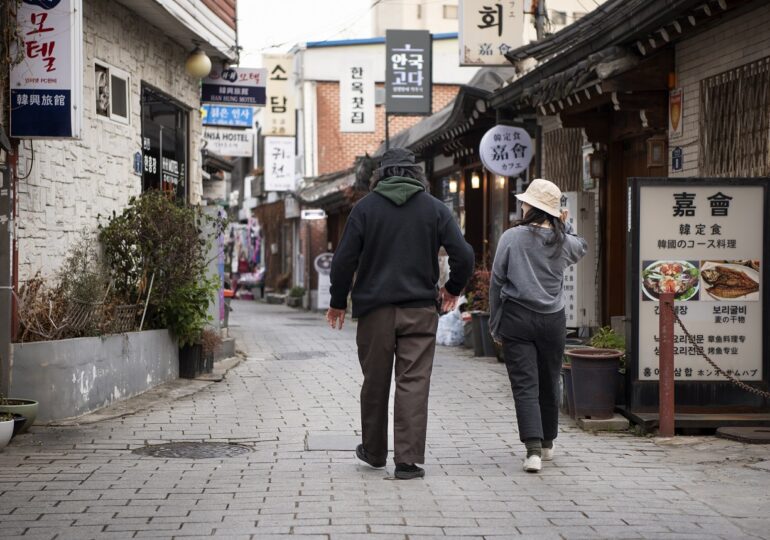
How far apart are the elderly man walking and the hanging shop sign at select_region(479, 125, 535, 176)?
8133 mm

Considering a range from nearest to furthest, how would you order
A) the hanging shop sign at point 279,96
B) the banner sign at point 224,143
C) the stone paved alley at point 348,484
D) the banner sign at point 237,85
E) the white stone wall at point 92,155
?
1. the stone paved alley at point 348,484
2. the white stone wall at point 92,155
3. the banner sign at point 237,85
4. the banner sign at point 224,143
5. the hanging shop sign at point 279,96

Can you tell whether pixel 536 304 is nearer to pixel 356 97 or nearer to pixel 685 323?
pixel 685 323

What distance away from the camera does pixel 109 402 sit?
9.53 meters

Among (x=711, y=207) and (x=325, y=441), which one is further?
(x=711, y=207)

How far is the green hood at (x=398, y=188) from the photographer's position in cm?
661

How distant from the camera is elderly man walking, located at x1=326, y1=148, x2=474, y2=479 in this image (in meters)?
6.53

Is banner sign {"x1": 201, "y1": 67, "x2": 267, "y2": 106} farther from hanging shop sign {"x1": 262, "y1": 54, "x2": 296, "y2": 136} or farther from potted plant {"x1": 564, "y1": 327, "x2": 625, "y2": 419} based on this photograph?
hanging shop sign {"x1": 262, "y1": 54, "x2": 296, "y2": 136}

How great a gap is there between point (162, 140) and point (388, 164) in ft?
25.6

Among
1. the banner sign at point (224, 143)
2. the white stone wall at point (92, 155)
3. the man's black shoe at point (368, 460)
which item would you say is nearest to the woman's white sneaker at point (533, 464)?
the man's black shoe at point (368, 460)

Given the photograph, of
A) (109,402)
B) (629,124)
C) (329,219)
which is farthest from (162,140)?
(329,219)

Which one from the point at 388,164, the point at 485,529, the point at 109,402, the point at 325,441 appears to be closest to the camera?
the point at 485,529

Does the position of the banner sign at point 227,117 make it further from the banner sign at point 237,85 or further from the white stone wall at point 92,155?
the white stone wall at point 92,155

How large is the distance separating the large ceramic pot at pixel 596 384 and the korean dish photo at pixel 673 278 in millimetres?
652

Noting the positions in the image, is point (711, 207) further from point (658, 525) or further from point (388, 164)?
point (658, 525)
